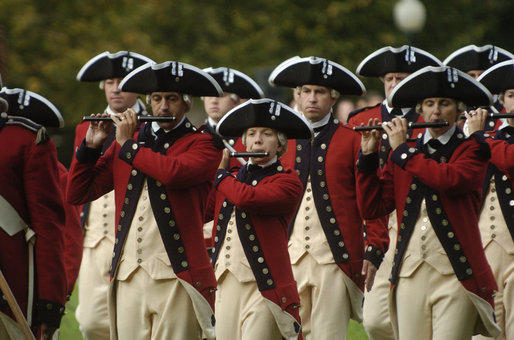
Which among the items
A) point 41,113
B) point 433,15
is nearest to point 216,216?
point 41,113

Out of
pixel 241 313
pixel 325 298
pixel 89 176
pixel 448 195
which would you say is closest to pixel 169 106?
pixel 89 176

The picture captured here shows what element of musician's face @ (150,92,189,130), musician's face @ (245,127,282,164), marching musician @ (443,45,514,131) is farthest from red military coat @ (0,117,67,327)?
marching musician @ (443,45,514,131)

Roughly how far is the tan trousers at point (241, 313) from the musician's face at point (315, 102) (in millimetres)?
1775

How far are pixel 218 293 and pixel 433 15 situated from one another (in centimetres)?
2300

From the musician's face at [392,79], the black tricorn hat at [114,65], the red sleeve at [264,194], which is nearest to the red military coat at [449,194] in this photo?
the red sleeve at [264,194]

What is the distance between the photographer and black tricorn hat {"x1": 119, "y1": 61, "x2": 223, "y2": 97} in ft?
29.1

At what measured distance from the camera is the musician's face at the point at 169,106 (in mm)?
8852

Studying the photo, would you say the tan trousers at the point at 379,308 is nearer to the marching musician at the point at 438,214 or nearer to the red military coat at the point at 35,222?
the marching musician at the point at 438,214

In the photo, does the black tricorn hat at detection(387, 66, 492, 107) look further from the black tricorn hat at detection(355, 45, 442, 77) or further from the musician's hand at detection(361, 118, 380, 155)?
the black tricorn hat at detection(355, 45, 442, 77)

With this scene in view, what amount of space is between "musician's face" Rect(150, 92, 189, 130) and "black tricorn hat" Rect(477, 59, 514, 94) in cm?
287

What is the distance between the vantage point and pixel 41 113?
308 inches

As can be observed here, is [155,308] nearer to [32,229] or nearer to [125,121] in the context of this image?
[125,121]

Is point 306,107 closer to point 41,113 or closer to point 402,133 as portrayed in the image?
point 402,133

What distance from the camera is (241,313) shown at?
29.9ft
